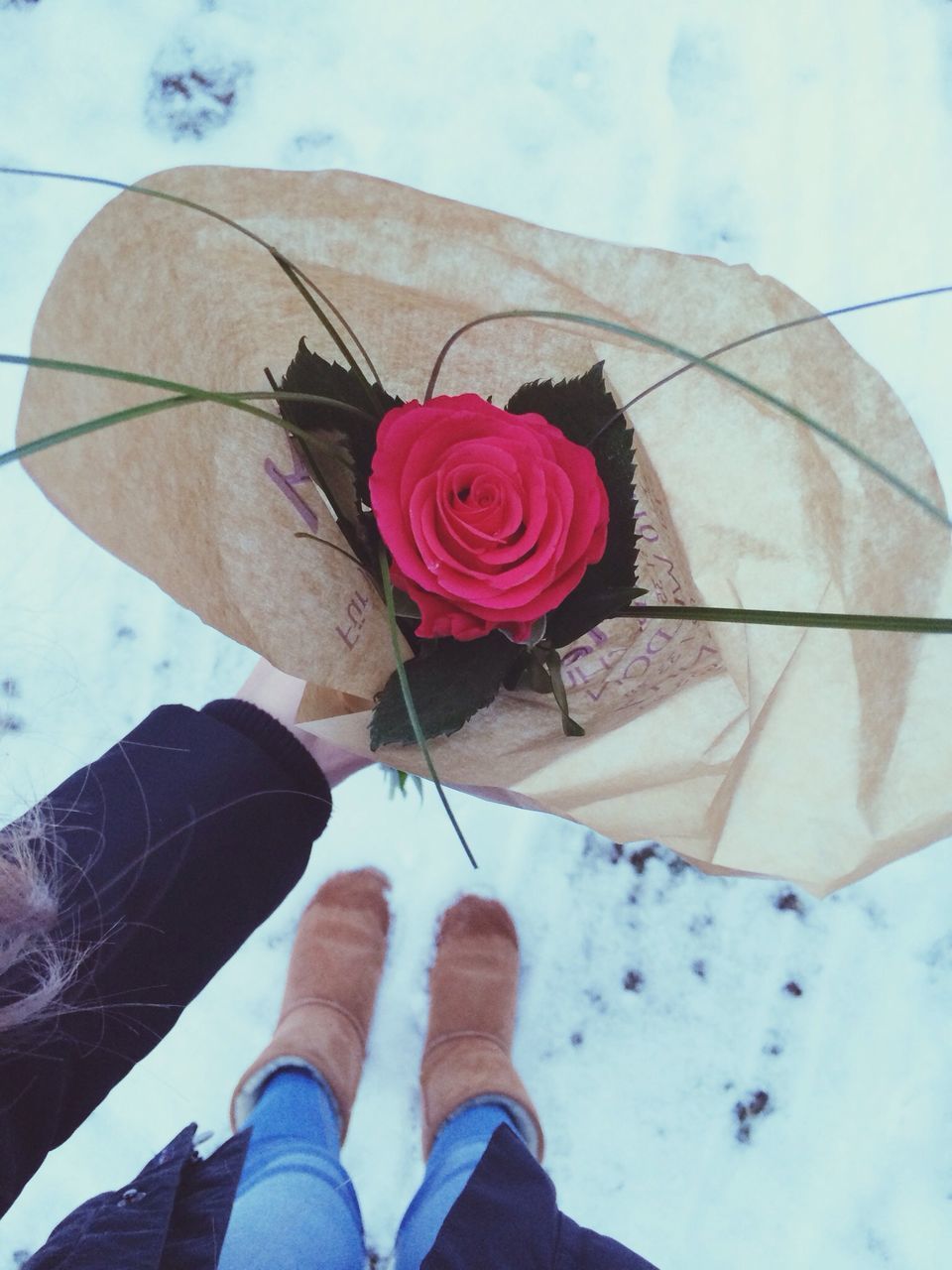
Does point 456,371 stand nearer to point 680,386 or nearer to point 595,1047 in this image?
point 680,386

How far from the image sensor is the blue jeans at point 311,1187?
69 cm

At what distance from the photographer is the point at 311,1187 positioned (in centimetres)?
74

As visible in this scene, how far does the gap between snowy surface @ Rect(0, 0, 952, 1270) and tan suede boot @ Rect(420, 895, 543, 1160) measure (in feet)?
0.15

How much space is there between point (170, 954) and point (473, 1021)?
37cm

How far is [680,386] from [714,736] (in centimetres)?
17

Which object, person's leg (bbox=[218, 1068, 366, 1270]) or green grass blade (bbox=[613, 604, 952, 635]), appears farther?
person's leg (bbox=[218, 1068, 366, 1270])

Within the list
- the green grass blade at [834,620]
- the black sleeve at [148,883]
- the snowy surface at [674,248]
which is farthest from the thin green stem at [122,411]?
the snowy surface at [674,248]

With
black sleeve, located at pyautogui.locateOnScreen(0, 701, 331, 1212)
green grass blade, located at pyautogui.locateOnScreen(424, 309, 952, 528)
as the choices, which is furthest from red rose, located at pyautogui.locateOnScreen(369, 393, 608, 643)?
black sleeve, located at pyautogui.locateOnScreen(0, 701, 331, 1212)

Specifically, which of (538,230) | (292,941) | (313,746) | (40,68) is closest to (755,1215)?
(292,941)

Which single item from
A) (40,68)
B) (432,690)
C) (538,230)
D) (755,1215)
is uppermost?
(40,68)

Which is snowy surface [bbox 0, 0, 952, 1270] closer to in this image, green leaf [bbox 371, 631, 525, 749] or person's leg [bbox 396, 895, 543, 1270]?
person's leg [bbox 396, 895, 543, 1270]

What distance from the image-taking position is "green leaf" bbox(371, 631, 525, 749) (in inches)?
17.1

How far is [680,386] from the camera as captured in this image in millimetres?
469

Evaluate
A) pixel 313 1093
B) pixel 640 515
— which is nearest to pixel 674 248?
pixel 640 515
